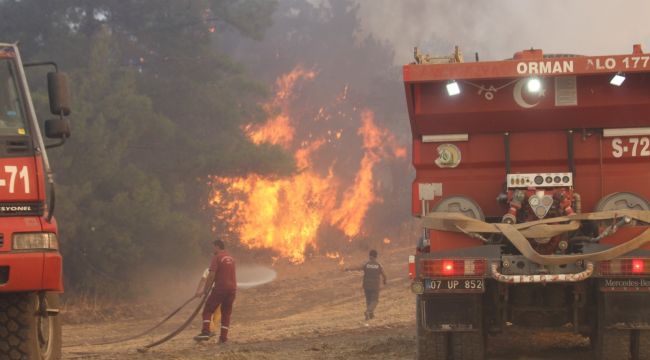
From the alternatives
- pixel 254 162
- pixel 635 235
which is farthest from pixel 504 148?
pixel 254 162

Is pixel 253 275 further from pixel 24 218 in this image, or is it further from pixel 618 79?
pixel 24 218

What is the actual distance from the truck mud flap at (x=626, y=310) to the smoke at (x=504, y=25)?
46412 millimetres

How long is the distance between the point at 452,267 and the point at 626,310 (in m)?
1.55

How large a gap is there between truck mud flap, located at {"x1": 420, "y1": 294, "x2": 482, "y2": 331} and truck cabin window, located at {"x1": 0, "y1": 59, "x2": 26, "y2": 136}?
3.81 metres

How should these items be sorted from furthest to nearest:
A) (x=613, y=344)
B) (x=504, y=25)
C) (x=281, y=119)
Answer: (x=504, y=25)
(x=281, y=119)
(x=613, y=344)

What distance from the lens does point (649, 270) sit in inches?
331

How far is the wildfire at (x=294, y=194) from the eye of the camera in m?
31.0

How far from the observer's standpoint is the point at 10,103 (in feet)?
24.9

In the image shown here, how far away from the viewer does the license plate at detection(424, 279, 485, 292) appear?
8625 millimetres

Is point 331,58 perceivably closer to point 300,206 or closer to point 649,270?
point 300,206

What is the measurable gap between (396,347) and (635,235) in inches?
147

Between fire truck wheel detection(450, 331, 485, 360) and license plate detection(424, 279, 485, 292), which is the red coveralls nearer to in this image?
fire truck wheel detection(450, 331, 485, 360)

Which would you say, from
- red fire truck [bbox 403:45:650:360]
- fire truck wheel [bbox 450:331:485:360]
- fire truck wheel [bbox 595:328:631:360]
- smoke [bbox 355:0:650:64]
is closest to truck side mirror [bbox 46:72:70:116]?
red fire truck [bbox 403:45:650:360]

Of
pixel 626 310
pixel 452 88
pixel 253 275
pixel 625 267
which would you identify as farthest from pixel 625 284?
pixel 253 275
